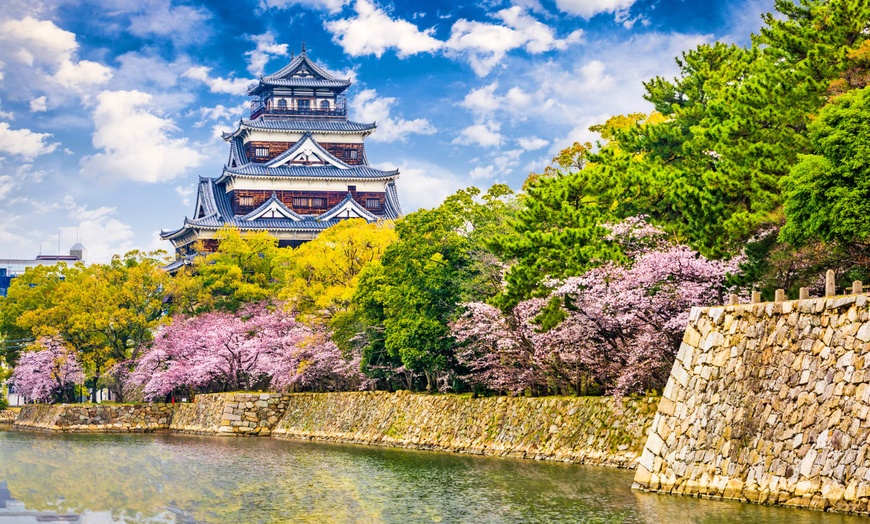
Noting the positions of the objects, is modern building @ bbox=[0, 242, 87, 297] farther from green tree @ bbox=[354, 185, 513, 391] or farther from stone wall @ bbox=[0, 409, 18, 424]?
green tree @ bbox=[354, 185, 513, 391]

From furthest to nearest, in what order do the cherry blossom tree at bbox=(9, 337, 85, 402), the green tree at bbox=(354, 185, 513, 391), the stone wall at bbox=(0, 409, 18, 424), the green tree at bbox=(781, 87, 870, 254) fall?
the stone wall at bbox=(0, 409, 18, 424) → the cherry blossom tree at bbox=(9, 337, 85, 402) → the green tree at bbox=(354, 185, 513, 391) → the green tree at bbox=(781, 87, 870, 254)

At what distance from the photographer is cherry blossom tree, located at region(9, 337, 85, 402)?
58.6 metres

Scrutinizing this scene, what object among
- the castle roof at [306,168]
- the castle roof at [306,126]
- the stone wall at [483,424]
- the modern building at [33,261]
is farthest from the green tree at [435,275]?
the modern building at [33,261]

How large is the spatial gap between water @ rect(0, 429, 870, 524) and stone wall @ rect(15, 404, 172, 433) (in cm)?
1889

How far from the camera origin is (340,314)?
143ft

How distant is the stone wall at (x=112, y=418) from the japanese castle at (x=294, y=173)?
14.8m

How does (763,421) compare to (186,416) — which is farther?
(186,416)

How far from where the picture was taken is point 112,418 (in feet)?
183

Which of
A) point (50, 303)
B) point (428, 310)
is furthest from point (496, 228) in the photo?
point (50, 303)

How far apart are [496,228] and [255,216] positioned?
35.7m

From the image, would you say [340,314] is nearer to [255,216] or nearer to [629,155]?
[629,155]

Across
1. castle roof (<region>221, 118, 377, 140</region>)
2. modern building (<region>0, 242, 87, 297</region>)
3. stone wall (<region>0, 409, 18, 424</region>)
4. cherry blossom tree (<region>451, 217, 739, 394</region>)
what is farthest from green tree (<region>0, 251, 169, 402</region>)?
modern building (<region>0, 242, 87, 297</region>)

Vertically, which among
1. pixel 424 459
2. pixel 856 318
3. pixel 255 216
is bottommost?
pixel 424 459

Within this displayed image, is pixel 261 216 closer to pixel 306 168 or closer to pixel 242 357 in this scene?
pixel 306 168
